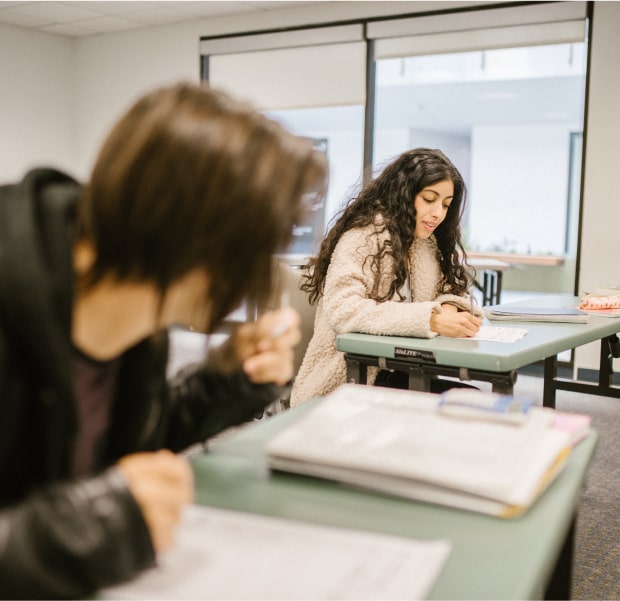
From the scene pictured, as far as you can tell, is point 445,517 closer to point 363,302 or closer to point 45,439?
point 45,439

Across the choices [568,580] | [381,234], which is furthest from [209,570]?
[381,234]

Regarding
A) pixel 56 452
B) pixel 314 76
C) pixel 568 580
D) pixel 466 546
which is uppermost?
pixel 314 76

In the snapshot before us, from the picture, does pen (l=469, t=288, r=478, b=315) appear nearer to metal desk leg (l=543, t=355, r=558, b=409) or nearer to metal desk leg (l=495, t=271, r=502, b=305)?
metal desk leg (l=543, t=355, r=558, b=409)

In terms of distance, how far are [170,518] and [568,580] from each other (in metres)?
0.72

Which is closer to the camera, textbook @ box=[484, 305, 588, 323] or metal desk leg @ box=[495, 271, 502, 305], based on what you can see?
textbook @ box=[484, 305, 588, 323]

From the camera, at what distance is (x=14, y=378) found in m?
0.56

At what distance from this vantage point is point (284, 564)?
1.96 feet

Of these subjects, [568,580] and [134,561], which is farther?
[568,580]

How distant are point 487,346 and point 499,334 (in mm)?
189

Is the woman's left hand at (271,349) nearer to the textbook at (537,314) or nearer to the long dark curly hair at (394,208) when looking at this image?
the long dark curly hair at (394,208)

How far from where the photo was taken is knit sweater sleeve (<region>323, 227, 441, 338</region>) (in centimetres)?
171

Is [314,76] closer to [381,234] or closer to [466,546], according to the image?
[381,234]

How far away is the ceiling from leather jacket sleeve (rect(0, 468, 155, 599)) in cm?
474

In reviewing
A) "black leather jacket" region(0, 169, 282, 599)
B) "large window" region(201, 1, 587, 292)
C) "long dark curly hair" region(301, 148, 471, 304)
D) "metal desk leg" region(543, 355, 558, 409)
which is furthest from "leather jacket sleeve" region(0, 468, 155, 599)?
"metal desk leg" region(543, 355, 558, 409)
